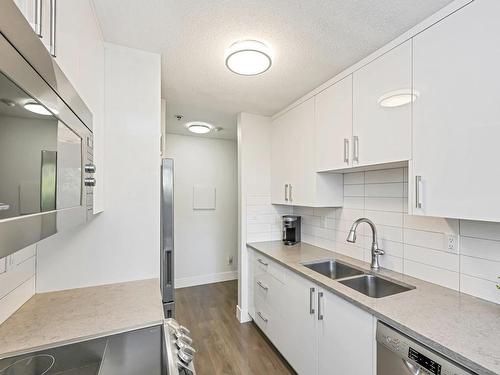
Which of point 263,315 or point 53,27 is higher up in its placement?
point 53,27

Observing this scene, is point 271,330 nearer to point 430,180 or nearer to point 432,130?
point 430,180

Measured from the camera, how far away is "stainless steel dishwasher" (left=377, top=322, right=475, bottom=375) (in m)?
0.91

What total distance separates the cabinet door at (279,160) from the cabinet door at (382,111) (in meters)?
0.91

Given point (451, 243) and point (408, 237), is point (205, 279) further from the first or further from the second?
point (451, 243)

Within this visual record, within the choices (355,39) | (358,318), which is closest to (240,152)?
(355,39)

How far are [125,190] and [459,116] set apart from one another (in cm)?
186

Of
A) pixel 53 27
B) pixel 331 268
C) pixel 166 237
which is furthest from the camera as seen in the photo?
pixel 331 268

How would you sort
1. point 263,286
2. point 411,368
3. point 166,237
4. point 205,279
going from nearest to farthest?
1. point 411,368
2. point 166,237
3. point 263,286
4. point 205,279

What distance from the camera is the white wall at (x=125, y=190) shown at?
1.46 m

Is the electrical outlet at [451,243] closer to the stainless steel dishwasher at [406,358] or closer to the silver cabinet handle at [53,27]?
the stainless steel dishwasher at [406,358]

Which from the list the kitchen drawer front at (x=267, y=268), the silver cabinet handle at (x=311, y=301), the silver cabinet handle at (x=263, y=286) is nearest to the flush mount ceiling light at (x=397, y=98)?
the silver cabinet handle at (x=311, y=301)

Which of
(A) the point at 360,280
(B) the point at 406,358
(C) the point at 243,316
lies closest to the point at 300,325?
(A) the point at 360,280

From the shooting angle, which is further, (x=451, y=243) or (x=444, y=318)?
(x=451, y=243)

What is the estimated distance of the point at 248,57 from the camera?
1527 millimetres
